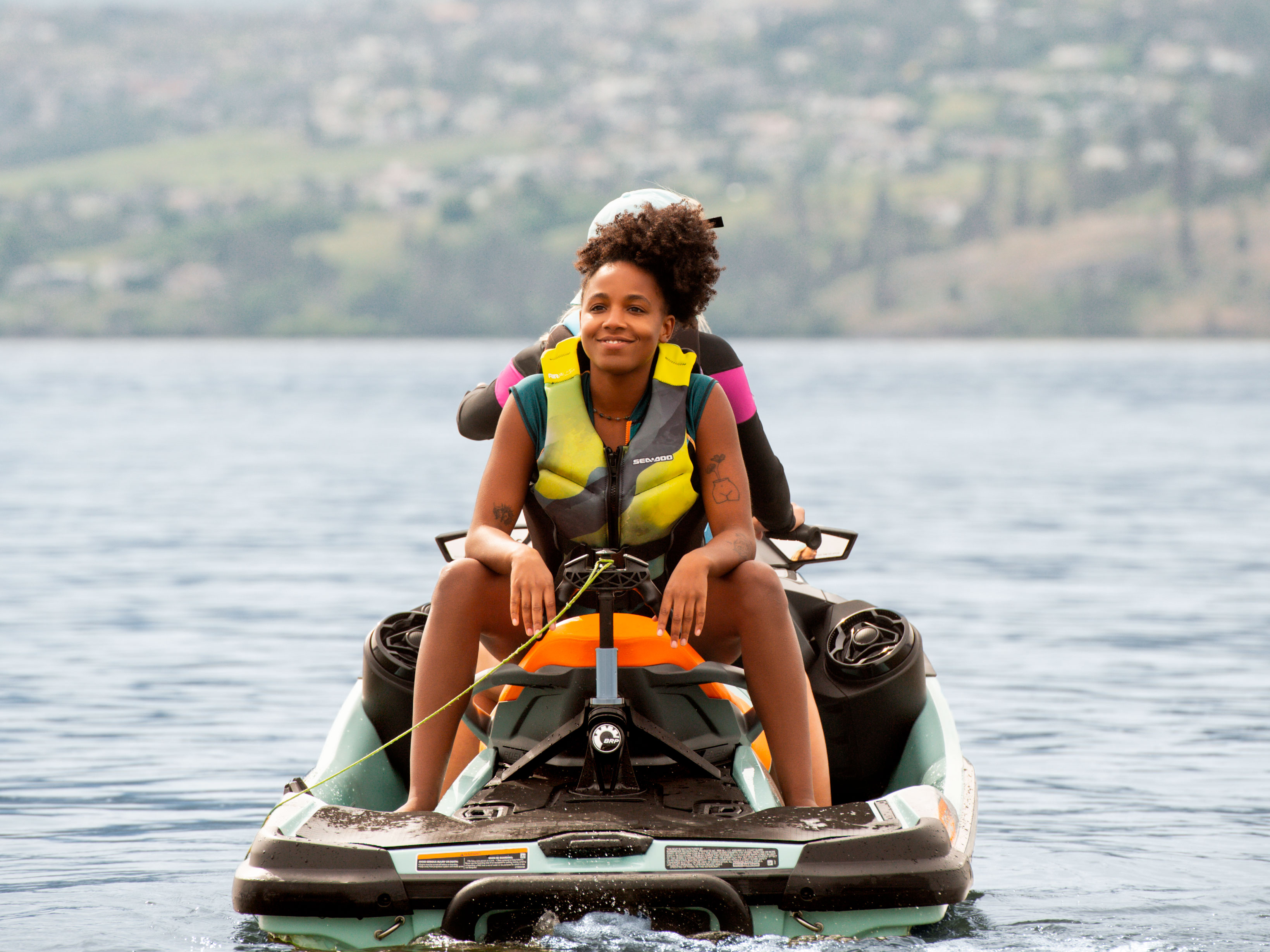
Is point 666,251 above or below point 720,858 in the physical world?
above

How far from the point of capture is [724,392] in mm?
5258

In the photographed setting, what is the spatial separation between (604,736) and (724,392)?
1.01 m

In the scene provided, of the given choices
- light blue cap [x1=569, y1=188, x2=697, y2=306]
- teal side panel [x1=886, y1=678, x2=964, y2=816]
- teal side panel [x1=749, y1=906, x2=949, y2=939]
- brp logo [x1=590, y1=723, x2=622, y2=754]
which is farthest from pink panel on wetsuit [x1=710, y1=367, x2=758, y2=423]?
teal side panel [x1=749, y1=906, x2=949, y2=939]

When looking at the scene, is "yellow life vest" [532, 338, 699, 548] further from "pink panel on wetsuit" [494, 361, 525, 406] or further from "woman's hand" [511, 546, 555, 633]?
"pink panel on wetsuit" [494, 361, 525, 406]

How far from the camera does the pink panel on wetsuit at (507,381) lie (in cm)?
552

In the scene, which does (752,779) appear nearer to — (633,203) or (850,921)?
(850,921)

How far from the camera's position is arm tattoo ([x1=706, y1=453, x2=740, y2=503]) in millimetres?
5051

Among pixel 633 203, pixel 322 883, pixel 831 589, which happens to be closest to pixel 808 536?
pixel 633 203

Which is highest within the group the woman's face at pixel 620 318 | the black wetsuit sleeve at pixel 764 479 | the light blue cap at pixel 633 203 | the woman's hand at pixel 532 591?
the light blue cap at pixel 633 203

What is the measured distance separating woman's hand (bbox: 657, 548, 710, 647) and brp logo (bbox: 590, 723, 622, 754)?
26 centimetres

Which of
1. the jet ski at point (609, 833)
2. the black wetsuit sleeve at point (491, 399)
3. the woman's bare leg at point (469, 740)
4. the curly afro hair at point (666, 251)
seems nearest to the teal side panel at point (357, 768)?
the jet ski at point (609, 833)

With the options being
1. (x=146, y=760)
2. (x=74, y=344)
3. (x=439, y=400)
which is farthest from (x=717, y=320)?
(x=146, y=760)

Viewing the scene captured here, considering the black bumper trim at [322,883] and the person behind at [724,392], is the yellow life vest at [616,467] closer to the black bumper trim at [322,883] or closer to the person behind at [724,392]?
the person behind at [724,392]

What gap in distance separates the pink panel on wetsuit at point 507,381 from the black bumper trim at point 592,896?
1532 mm
